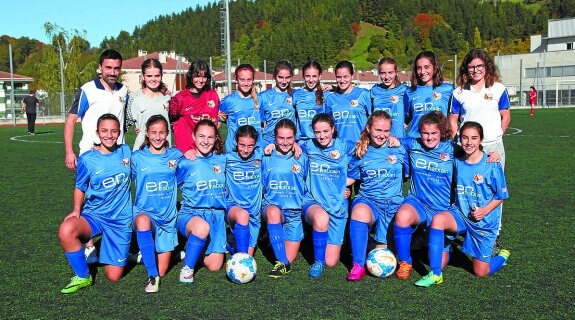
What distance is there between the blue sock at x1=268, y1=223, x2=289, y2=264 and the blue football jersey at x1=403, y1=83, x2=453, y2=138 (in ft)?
4.75

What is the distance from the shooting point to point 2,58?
8756 centimetres

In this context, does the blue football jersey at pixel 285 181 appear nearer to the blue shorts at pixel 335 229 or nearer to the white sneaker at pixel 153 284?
the blue shorts at pixel 335 229

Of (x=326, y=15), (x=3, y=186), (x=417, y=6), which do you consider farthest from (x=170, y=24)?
(x=3, y=186)

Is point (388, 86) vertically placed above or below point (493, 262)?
above

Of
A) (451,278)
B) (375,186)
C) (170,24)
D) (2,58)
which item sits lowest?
(451,278)

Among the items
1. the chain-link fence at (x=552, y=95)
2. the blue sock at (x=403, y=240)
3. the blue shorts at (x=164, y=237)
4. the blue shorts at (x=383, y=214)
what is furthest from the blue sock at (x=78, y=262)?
the chain-link fence at (x=552, y=95)

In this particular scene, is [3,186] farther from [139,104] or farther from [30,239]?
[139,104]

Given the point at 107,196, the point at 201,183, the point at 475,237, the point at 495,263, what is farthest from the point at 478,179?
the point at 107,196

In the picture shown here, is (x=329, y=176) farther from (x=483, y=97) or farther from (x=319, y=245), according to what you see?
(x=483, y=97)

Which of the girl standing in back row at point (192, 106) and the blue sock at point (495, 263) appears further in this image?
the girl standing in back row at point (192, 106)

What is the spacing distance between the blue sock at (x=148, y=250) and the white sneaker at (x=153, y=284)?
3 centimetres

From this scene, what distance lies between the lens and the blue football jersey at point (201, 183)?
434 centimetres

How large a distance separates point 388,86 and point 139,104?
218 cm

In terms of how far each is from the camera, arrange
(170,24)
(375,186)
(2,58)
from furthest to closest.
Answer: (170,24)
(2,58)
(375,186)
